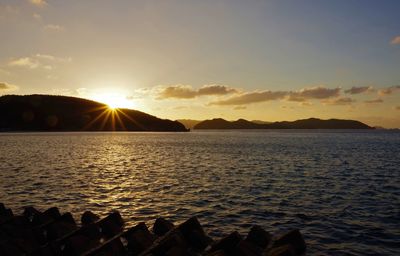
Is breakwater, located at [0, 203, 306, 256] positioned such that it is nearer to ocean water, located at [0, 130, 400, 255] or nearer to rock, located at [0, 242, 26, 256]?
rock, located at [0, 242, 26, 256]

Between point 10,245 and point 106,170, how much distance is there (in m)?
49.1

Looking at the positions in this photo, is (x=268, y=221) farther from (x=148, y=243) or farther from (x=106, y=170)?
(x=106, y=170)

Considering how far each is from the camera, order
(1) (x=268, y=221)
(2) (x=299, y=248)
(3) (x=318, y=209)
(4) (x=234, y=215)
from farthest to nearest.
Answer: (3) (x=318, y=209) → (4) (x=234, y=215) → (1) (x=268, y=221) → (2) (x=299, y=248)

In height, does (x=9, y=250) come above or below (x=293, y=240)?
above

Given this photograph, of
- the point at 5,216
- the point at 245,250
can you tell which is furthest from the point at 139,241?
the point at 5,216

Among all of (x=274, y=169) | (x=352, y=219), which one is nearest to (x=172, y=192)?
(x=352, y=219)

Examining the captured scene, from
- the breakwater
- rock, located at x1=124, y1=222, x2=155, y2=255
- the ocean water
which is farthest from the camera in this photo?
the ocean water

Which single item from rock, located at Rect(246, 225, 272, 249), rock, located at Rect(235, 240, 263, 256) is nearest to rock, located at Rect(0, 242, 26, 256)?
rock, located at Rect(235, 240, 263, 256)

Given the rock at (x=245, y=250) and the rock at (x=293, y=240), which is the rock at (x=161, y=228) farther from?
the rock at (x=293, y=240)

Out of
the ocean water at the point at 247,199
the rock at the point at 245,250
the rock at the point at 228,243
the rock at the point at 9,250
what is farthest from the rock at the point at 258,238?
the rock at the point at 9,250

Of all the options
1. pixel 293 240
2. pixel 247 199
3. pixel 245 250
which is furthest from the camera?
pixel 247 199

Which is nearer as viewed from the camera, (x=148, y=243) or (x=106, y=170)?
(x=148, y=243)

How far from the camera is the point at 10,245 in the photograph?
1714cm

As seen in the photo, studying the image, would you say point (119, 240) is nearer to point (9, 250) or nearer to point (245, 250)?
point (9, 250)
